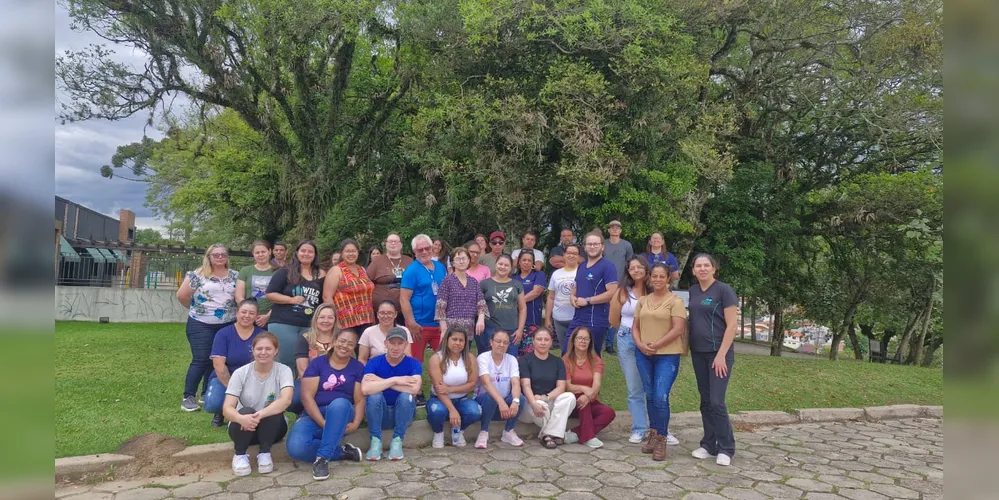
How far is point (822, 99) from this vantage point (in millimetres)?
14414

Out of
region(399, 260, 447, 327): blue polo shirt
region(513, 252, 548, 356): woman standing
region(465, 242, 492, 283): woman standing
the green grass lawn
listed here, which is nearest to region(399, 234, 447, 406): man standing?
region(399, 260, 447, 327): blue polo shirt

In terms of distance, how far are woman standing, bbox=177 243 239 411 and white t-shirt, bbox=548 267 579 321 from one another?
360 cm

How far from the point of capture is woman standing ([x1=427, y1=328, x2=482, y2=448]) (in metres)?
5.51

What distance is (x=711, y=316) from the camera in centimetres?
523

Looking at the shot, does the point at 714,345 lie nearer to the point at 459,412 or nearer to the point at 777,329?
the point at 459,412

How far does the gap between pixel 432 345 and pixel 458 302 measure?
2.20 feet

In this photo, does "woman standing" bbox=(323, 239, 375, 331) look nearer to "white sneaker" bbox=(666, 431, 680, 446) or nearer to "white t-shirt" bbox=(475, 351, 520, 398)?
"white t-shirt" bbox=(475, 351, 520, 398)

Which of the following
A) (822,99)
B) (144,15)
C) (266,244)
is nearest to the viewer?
(266,244)

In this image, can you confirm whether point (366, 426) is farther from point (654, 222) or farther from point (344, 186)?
point (344, 186)

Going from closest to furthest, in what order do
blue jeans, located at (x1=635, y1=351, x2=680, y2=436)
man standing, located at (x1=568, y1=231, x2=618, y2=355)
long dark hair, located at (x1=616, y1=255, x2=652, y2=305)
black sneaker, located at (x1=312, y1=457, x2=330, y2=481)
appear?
1. black sneaker, located at (x1=312, y1=457, x2=330, y2=481)
2. blue jeans, located at (x1=635, y1=351, x2=680, y2=436)
3. long dark hair, located at (x1=616, y1=255, x2=652, y2=305)
4. man standing, located at (x1=568, y1=231, x2=618, y2=355)

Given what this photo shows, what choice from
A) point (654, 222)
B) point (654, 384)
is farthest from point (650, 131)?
point (654, 384)

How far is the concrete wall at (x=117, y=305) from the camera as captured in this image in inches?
558

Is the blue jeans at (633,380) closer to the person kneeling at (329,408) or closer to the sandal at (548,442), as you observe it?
the sandal at (548,442)
